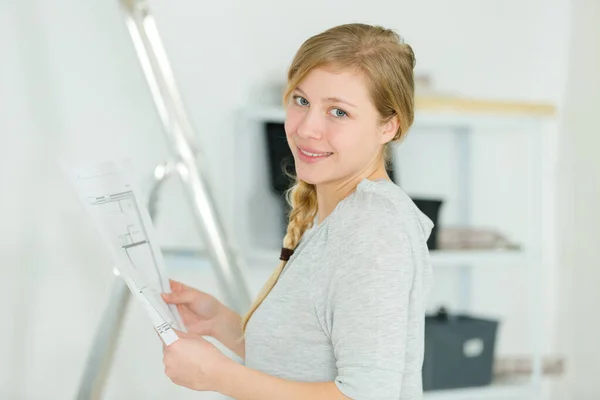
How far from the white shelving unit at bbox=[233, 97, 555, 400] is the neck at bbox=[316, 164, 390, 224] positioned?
110 cm

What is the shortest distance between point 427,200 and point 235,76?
0.64 metres

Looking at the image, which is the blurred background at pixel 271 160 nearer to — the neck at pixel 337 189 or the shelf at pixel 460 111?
the shelf at pixel 460 111

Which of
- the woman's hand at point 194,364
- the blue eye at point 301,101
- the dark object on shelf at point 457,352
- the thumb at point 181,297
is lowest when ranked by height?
the dark object on shelf at point 457,352

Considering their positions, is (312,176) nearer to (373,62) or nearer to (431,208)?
(373,62)

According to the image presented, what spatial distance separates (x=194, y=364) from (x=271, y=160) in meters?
1.34

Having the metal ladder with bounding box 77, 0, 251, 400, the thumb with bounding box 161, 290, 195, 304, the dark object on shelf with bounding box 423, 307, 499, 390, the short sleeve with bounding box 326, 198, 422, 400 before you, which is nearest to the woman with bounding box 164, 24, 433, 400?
the short sleeve with bounding box 326, 198, 422, 400

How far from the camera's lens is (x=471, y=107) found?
230 cm

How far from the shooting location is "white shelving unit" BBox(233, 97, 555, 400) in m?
2.28

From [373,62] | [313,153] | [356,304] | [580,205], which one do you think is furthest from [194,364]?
[580,205]

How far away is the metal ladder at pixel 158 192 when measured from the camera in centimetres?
152

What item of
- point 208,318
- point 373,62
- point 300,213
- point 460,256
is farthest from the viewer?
point 460,256

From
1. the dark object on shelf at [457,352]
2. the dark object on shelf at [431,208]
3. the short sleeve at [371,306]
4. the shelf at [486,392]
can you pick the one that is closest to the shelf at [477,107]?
the dark object on shelf at [431,208]

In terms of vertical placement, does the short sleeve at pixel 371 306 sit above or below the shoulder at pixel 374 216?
below

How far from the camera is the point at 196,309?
1.30 metres
